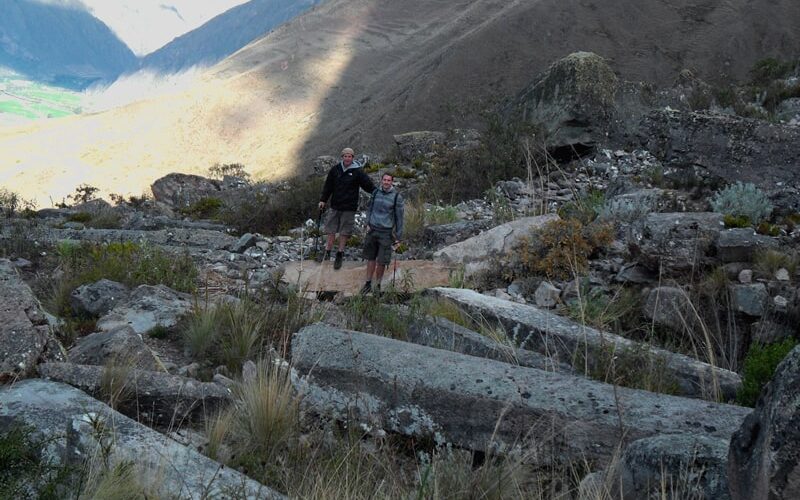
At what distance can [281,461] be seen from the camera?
327 cm

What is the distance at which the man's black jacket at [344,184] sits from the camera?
1062 centimetres

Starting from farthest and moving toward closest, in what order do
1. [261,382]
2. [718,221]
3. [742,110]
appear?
[742,110], [718,221], [261,382]

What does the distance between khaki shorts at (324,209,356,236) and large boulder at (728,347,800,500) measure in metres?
8.54

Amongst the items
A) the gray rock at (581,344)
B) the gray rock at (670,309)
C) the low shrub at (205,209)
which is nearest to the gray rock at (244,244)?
the gray rock at (581,344)

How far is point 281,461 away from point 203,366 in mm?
2014

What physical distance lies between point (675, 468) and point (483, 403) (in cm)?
110

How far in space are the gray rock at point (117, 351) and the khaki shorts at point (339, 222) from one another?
583 cm

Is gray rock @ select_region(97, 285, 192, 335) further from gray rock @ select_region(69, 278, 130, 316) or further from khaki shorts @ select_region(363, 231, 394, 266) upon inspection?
khaki shorts @ select_region(363, 231, 394, 266)

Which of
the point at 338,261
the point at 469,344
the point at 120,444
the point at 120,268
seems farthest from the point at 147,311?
the point at 338,261

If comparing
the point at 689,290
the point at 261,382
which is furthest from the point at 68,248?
the point at 689,290

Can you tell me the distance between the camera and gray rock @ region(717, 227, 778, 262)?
7059 mm

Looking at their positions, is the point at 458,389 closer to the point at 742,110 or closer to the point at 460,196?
the point at 460,196

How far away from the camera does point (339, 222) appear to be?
10.8m

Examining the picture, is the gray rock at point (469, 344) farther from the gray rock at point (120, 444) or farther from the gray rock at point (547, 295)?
the gray rock at point (120, 444)
